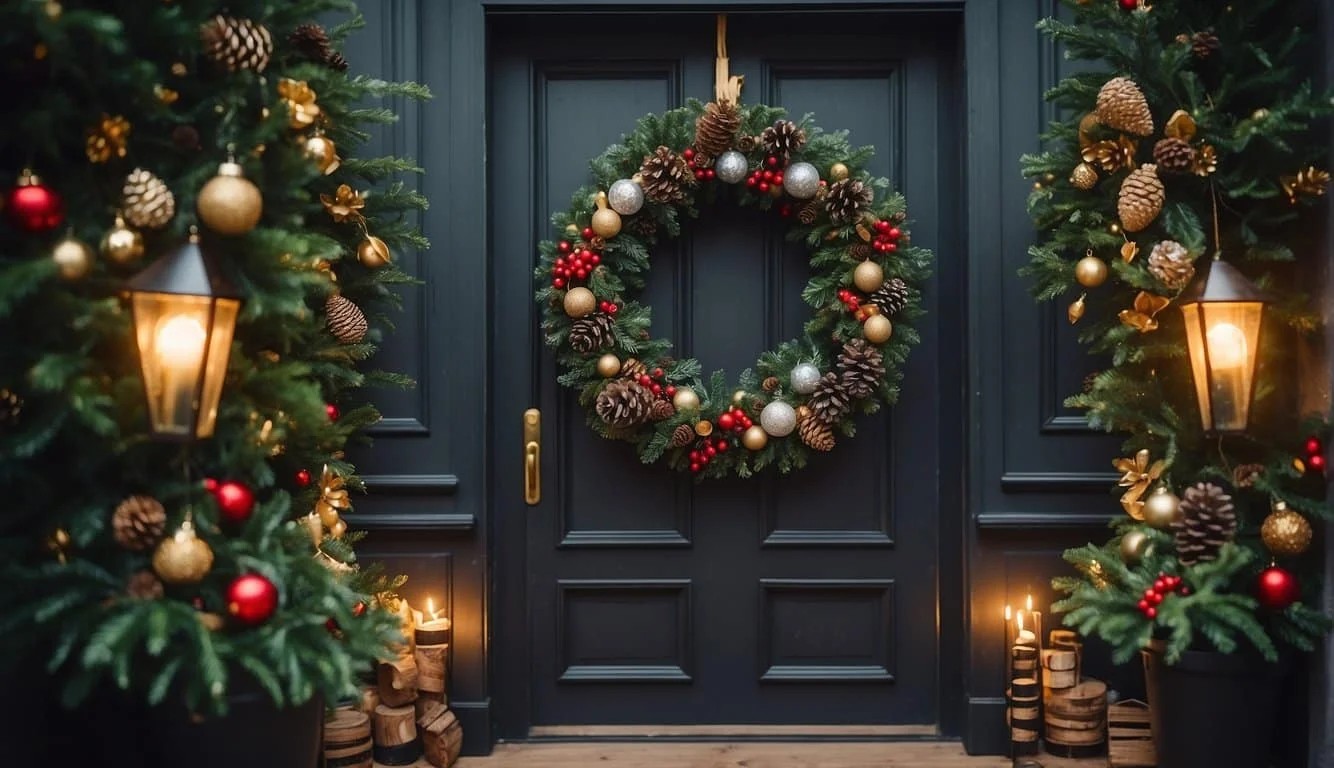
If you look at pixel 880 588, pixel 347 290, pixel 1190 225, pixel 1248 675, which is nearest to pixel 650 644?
pixel 880 588

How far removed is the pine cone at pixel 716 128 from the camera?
3266 mm

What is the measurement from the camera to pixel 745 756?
3.38 m

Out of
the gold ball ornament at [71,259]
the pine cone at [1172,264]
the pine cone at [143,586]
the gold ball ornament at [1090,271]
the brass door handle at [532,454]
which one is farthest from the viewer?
the brass door handle at [532,454]

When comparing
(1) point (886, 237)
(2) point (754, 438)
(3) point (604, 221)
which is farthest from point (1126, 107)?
(3) point (604, 221)

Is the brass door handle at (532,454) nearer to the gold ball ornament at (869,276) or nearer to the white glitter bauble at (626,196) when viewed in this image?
the white glitter bauble at (626,196)

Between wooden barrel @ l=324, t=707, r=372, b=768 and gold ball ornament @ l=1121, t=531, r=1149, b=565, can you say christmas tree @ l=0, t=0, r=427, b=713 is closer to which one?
wooden barrel @ l=324, t=707, r=372, b=768

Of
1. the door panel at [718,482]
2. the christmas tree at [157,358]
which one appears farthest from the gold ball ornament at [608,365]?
the christmas tree at [157,358]

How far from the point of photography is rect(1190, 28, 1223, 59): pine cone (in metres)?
2.80

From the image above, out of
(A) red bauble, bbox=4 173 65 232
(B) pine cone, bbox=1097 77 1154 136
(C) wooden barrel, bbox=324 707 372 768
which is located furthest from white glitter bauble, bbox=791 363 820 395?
(A) red bauble, bbox=4 173 65 232

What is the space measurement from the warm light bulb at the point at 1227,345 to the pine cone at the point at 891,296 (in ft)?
2.88

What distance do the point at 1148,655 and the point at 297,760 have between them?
7.00ft

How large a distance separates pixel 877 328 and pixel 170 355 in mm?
1933

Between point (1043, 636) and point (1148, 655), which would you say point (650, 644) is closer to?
point (1043, 636)

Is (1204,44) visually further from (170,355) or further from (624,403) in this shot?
(170,355)
